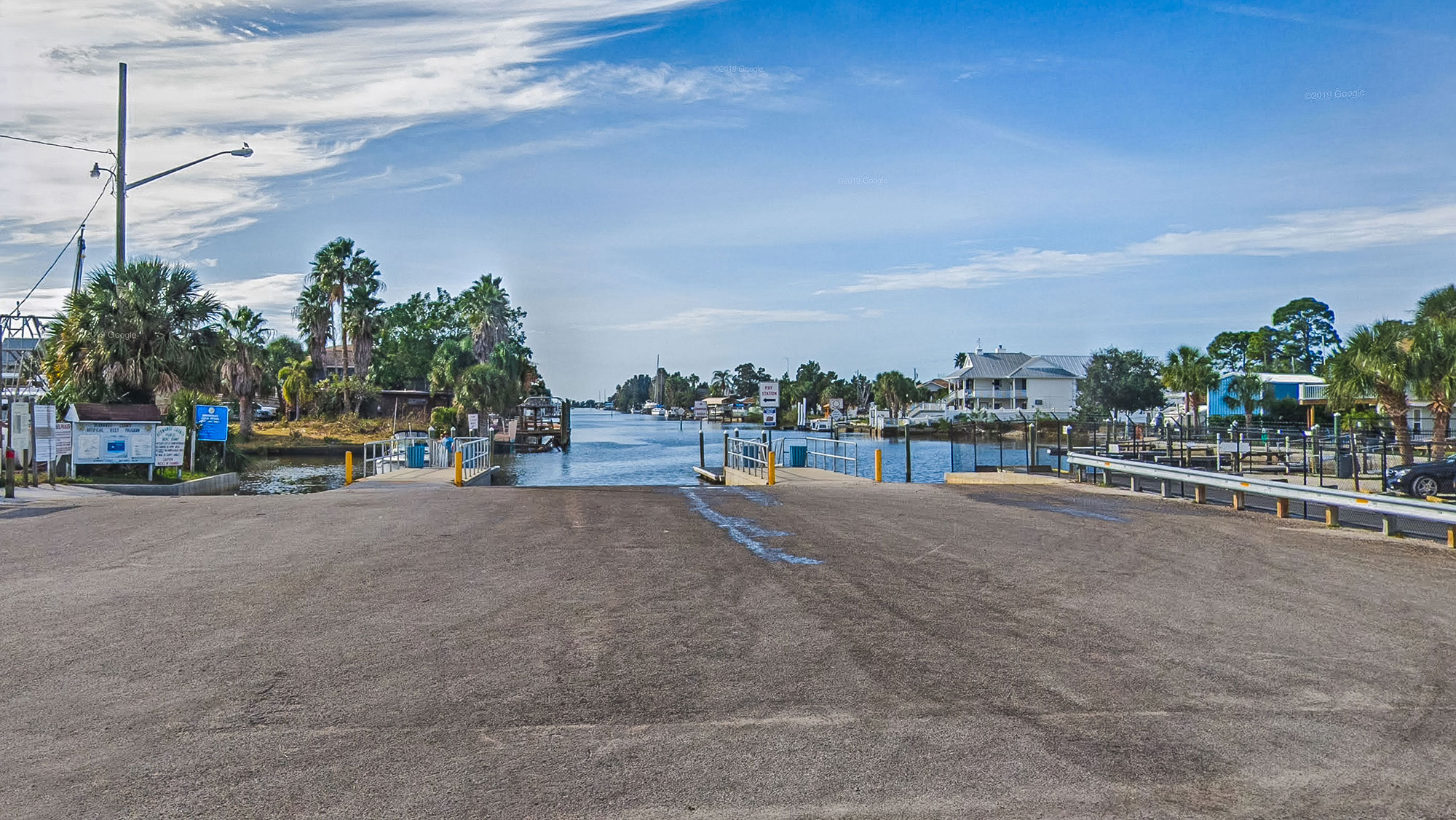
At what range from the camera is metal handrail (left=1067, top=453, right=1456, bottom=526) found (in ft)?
41.1

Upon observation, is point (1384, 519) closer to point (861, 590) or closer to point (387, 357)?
point (861, 590)

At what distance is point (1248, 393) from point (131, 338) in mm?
62642

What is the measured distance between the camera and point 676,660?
709 cm

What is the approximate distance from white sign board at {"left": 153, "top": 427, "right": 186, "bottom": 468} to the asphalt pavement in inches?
574

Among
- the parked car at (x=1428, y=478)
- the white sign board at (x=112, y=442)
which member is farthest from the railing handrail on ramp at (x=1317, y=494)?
the white sign board at (x=112, y=442)

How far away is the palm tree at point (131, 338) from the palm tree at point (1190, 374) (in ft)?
188

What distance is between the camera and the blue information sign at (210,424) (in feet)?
98.0

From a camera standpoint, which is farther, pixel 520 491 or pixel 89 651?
pixel 520 491

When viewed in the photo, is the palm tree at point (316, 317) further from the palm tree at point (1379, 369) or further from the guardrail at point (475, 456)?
the palm tree at point (1379, 369)

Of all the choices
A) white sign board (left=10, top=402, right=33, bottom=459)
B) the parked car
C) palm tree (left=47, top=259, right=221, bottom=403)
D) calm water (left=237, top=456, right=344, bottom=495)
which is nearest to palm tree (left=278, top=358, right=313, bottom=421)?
calm water (left=237, top=456, right=344, bottom=495)

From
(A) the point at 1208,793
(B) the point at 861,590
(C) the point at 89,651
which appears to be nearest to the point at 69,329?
(C) the point at 89,651

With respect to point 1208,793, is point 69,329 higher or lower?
higher

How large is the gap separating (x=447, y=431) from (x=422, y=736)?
67.8 metres

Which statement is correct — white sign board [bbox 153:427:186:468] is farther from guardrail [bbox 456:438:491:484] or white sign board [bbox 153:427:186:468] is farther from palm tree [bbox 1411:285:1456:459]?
palm tree [bbox 1411:285:1456:459]
